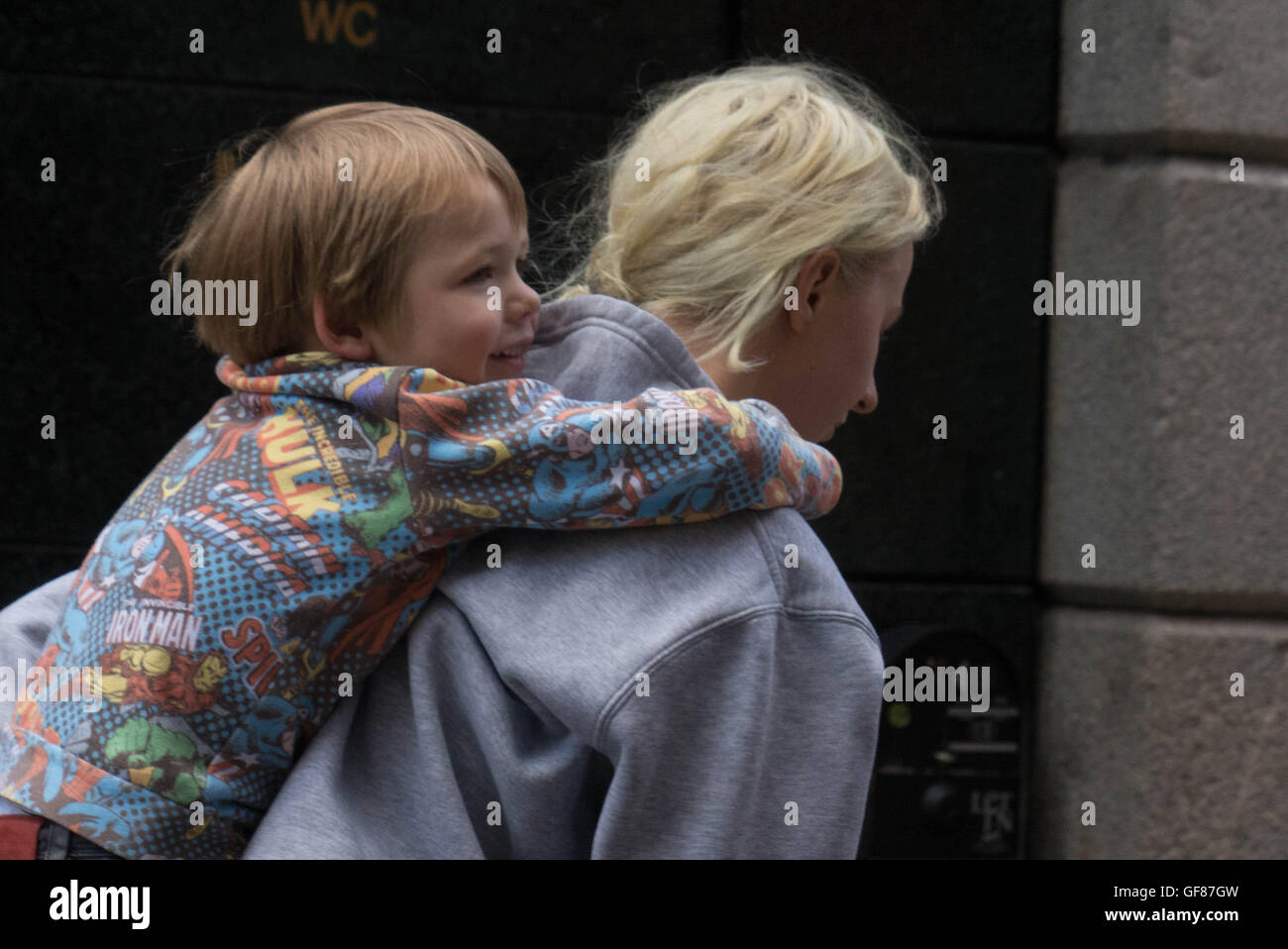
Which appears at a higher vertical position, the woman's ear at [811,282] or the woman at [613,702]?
the woman's ear at [811,282]

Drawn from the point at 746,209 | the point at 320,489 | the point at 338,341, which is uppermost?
the point at 746,209

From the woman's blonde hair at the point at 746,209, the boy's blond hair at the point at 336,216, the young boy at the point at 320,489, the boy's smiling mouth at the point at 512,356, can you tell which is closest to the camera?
the young boy at the point at 320,489

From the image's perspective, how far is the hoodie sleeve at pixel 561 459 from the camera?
1.45 meters

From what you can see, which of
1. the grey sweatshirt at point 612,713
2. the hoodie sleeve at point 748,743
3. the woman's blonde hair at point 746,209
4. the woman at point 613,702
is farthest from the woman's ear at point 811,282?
the hoodie sleeve at point 748,743

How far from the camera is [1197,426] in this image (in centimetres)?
372

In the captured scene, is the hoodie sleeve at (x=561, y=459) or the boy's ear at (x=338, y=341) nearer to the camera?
the hoodie sleeve at (x=561, y=459)

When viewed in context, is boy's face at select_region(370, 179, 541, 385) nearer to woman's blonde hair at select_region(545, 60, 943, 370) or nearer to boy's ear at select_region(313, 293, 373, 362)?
boy's ear at select_region(313, 293, 373, 362)

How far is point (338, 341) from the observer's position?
1607mm

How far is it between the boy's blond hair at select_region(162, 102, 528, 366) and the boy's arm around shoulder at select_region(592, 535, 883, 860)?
536mm

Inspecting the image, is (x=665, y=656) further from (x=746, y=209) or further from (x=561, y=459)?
(x=746, y=209)

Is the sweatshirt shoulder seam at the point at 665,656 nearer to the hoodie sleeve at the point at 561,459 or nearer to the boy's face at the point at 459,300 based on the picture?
the hoodie sleeve at the point at 561,459

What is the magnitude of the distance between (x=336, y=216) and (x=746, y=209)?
1.77ft

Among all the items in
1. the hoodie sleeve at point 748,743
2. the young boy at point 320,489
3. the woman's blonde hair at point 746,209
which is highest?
the woman's blonde hair at point 746,209

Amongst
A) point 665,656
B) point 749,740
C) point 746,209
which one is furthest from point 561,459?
point 746,209
